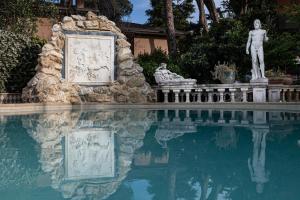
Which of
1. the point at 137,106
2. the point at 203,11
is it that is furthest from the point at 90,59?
the point at 203,11

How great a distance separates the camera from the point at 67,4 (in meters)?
25.1

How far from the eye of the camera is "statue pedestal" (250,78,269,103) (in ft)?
46.8

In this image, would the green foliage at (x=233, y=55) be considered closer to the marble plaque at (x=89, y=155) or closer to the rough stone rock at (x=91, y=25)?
the rough stone rock at (x=91, y=25)

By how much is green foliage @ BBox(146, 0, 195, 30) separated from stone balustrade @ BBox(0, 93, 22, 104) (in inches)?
673

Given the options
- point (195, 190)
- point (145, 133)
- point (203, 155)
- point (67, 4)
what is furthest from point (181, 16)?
point (195, 190)

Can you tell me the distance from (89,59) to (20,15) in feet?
13.7

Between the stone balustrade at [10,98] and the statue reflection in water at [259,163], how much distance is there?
996 cm

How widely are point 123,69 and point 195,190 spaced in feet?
39.5

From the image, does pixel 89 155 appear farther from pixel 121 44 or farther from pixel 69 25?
pixel 121 44

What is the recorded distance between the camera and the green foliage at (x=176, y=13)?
31.0 meters

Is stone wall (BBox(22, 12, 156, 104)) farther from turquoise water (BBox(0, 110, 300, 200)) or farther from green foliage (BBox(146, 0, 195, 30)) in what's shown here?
green foliage (BBox(146, 0, 195, 30))

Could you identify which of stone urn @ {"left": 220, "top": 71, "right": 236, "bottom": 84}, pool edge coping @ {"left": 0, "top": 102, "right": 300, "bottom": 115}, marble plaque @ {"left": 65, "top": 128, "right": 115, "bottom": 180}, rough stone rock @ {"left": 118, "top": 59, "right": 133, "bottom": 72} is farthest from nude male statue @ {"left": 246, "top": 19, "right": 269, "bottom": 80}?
marble plaque @ {"left": 65, "top": 128, "right": 115, "bottom": 180}

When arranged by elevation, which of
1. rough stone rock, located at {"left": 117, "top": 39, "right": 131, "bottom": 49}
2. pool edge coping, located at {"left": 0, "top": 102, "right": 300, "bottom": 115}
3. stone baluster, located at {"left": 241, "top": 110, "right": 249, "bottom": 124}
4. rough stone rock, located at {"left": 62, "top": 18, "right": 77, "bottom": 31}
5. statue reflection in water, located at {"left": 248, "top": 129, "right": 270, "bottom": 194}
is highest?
rough stone rock, located at {"left": 62, "top": 18, "right": 77, "bottom": 31}

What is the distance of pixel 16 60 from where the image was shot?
15.9 metres
